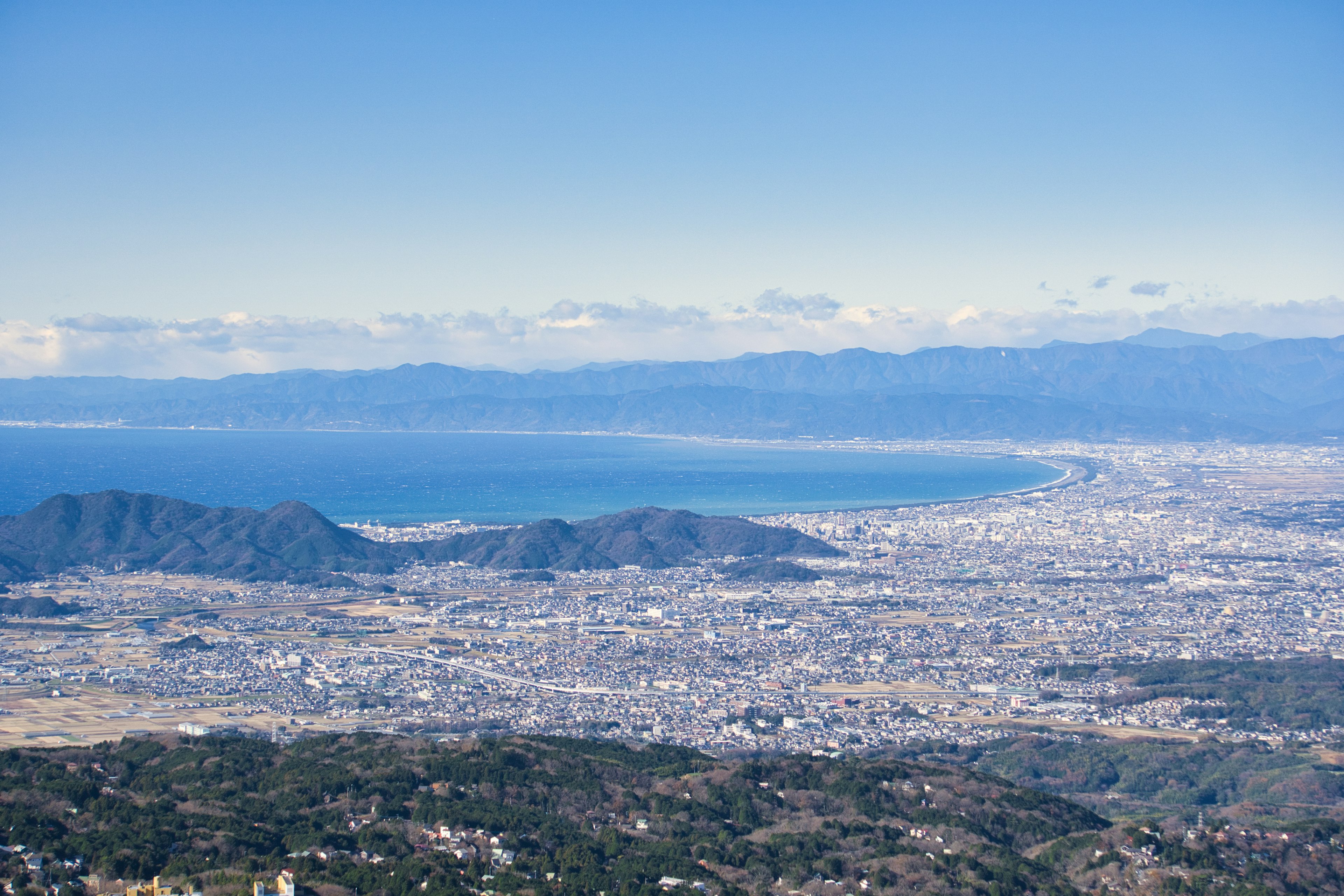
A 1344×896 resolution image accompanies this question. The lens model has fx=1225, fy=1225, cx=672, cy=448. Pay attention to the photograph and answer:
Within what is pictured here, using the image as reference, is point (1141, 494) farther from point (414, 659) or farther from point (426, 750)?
point (426, 750)

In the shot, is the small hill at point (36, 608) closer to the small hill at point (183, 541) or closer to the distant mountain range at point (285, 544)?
the distant mountain range at point (285, 544)

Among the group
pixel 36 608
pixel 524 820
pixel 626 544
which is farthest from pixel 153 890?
pixel 626 544

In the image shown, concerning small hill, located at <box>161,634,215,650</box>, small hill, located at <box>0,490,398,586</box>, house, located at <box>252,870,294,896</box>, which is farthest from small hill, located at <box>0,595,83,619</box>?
house, located at <box>252,870,294,896</box>

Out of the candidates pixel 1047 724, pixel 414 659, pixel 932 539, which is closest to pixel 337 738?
pixel 414 659

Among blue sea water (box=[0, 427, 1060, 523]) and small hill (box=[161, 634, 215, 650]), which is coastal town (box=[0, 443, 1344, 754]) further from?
blue sea water (box=[0, 427, 1060, 523])

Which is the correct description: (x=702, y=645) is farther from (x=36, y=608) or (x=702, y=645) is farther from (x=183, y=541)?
(x=183, y=541)

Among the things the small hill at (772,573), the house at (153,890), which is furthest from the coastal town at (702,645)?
the house at (153,890)

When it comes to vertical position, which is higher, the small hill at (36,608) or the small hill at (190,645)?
the small hill at (36,608)

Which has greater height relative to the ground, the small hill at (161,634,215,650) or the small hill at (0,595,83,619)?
the small hill at (0,595,83,619)
